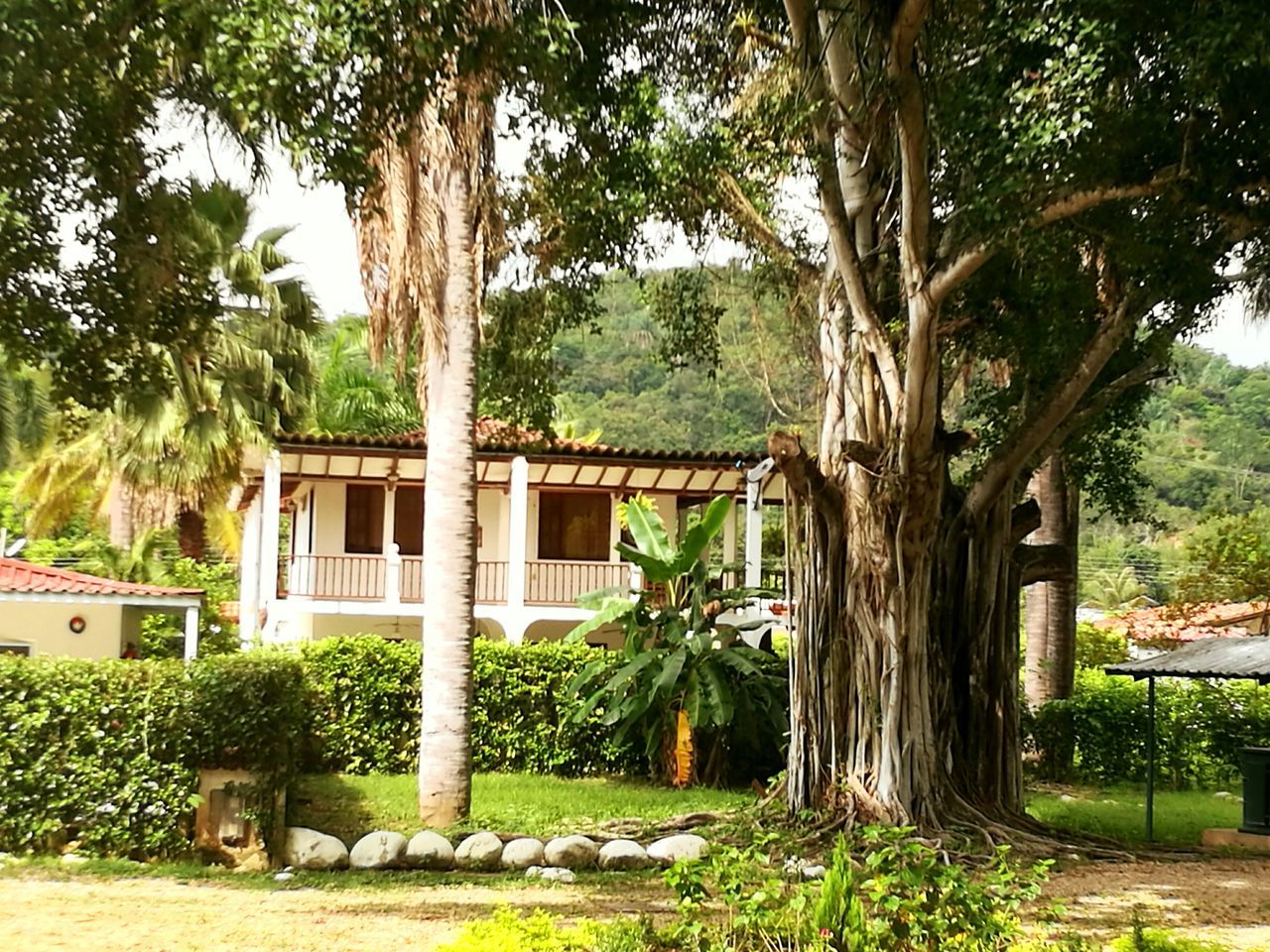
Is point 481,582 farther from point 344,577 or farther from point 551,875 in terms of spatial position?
point 551,875

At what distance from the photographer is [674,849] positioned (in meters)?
12.4

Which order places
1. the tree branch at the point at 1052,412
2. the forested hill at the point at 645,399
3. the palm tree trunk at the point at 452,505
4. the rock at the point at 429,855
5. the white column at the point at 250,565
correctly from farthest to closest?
the forested hill at the point at 645,399
the white column at the point at 250,565
the palm tree trunk at the point at 452,505
the tree branch at the point at 1052,412
the rock at the point at 429,855

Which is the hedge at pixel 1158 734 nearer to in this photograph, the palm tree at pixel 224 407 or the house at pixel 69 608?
the house at pixel 69 608

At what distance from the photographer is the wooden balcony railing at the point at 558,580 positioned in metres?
26.4

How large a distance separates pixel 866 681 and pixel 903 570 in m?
1.04

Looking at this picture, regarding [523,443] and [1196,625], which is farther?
[1196,625]

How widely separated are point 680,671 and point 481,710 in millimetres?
2926

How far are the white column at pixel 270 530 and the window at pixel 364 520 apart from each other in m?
2.50

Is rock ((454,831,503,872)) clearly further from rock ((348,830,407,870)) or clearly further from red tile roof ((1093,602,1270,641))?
red tile roof ((1093,602,1270,641))

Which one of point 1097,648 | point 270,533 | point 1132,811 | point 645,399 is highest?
point 645,399

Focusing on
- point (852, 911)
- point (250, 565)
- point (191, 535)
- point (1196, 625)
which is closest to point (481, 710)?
point (852, 911)

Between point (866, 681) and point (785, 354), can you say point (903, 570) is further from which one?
point (785, 354)

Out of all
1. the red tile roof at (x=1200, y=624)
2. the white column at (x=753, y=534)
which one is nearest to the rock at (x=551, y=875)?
the white column at (x=753, y=534)

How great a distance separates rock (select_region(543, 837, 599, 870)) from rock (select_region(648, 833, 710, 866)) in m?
0.50
